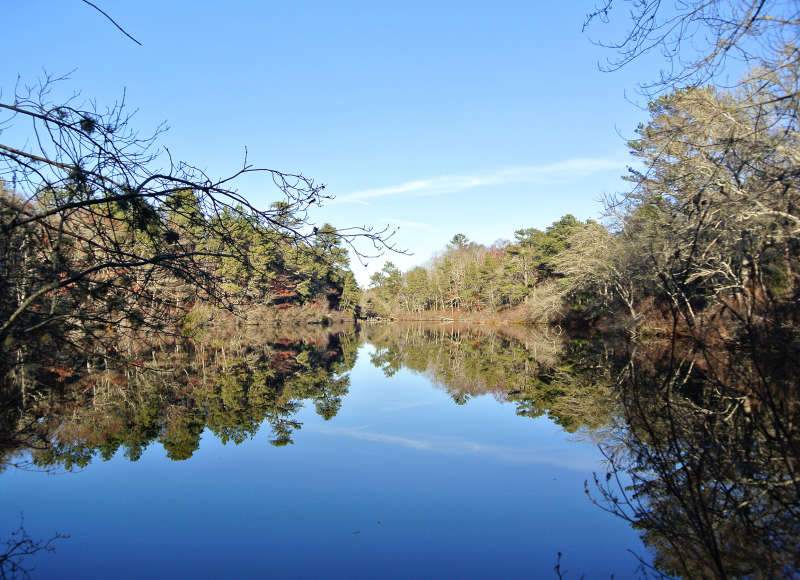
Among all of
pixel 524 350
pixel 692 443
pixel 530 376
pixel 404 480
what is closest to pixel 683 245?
pixel 530 376

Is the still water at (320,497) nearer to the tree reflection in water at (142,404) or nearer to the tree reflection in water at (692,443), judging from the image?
the tree reflection in water at (142,404)

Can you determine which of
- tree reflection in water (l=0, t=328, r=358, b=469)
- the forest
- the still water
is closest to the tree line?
the forest

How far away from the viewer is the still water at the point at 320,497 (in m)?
3.71

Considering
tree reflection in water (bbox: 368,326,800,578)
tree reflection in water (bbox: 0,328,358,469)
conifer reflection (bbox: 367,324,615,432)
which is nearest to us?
tree reflection in water (bbox: 368,326,800,578)

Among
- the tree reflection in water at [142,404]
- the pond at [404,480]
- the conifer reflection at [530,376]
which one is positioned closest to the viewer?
the pond at [404,480]

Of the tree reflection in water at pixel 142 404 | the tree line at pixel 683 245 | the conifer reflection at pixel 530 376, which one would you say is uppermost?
the tree line at pixel 683 245

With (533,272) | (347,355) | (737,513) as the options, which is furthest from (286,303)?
(737,513)

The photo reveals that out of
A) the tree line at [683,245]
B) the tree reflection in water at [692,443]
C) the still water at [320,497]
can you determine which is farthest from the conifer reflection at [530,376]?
the tree line at [683,245]

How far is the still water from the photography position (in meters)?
3.71

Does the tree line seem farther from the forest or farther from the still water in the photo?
the still water

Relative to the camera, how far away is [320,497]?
502 centimetres

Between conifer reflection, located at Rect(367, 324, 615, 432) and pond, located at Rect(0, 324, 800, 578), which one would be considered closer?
pond, located at Rect(0, 324, 800, 578)

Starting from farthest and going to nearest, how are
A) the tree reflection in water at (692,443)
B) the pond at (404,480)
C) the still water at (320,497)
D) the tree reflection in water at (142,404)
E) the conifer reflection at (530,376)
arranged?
1. the conifer reflection at (530,376)
2. the tree reflection in water at (142,404)
3. the still water at (320,497)
4. the pond at (404,480)
5. the tree reflection in water at (692,443)

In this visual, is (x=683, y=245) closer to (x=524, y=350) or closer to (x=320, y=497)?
(x=524, y=350)
